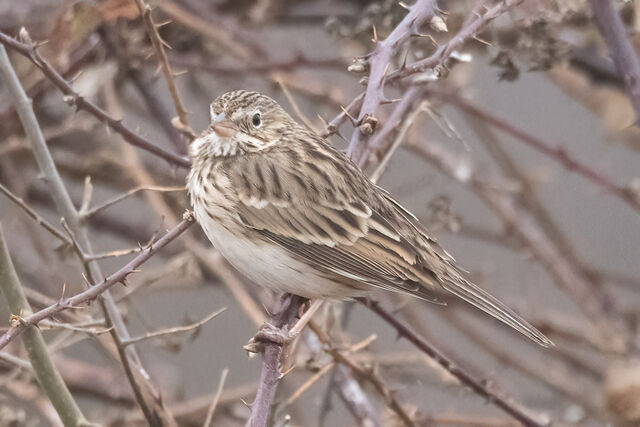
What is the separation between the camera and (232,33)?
14.8 feet

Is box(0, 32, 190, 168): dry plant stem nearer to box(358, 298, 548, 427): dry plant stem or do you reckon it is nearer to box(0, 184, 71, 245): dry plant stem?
box(0, 184, 71, 245): dry plant stem

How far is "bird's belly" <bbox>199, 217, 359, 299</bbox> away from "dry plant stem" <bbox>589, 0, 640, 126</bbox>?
1089mm

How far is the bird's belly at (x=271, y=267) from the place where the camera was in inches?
115

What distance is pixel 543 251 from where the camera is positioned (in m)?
4.42

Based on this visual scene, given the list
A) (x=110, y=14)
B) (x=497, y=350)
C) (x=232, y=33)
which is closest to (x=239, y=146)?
(x=110, y=14)

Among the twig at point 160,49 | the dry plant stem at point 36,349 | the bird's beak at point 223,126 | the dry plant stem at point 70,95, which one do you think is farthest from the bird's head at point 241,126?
the dry plant stem at point 36,349

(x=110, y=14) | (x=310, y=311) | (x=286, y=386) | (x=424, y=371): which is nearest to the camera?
(x=310, y=311)

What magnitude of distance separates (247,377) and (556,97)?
285 centimetres

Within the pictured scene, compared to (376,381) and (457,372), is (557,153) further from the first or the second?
(376,381)

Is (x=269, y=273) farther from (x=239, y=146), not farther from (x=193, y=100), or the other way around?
(x=193, y=100)

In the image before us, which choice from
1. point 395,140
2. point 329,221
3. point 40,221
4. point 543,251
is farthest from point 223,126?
point 543,251

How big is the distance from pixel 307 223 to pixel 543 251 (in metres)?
1.77

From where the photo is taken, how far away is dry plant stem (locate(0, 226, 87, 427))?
2.24 metres

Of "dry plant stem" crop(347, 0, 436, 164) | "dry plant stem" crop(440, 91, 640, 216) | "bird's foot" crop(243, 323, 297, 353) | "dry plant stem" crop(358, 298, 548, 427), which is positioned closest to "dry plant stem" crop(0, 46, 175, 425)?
"bird's foot" crop(243, 323, 297, 353)
